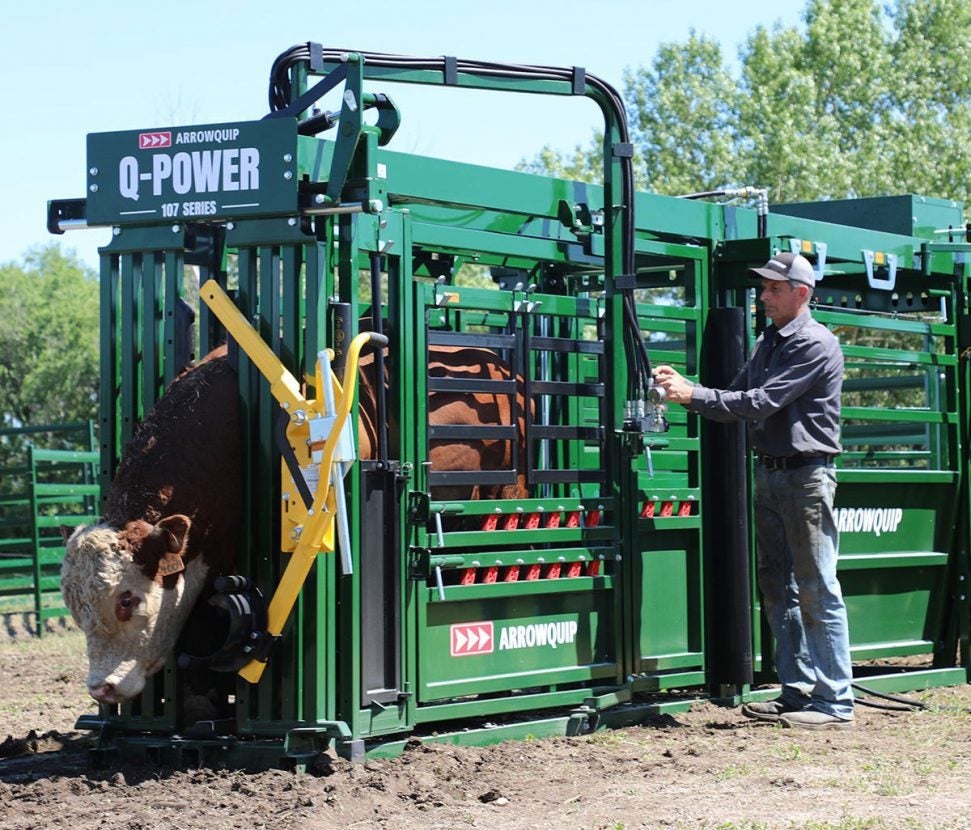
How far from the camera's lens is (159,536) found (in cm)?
676

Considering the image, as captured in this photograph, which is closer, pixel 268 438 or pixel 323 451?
pixel 323 451

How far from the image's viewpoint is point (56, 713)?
968 centimetres

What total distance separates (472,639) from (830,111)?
28658 millimetres

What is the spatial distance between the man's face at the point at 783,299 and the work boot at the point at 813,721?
2.13m

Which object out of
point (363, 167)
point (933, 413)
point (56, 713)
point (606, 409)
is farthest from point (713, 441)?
point (56, 713)

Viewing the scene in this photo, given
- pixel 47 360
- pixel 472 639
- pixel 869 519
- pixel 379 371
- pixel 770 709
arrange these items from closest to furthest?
pixel 379 371, pixel 472 639, pixel 770 709, pixel 869 519, pixel 47 360

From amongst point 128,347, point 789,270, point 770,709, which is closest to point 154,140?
point 128,347

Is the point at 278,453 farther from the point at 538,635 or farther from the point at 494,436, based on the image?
the point at 538,635

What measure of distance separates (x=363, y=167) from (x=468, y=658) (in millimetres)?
2508

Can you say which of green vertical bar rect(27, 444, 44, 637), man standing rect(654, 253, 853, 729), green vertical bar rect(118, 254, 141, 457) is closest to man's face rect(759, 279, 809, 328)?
man standing rect(654, 253, 853, 729)

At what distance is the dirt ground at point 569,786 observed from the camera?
5965 millimetres

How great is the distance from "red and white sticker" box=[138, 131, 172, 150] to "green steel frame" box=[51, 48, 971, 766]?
0.04 m

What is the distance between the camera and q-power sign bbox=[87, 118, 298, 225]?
273 inches

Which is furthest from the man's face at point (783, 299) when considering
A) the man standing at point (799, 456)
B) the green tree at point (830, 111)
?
the green tree at point (830, 111)
